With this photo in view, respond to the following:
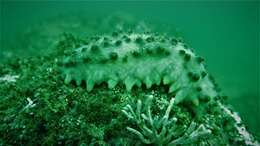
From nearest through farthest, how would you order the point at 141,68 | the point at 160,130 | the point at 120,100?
the point at 160,130, the point at 120,100, the point at 141,68

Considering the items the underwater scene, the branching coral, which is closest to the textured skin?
the underwater scene

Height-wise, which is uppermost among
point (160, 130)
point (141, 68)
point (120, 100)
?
point (141, 68)

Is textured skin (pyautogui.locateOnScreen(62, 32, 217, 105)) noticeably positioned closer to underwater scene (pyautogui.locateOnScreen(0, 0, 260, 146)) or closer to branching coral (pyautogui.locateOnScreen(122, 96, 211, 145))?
underwater scene (pyautogui.locateOnScreen(0, 0, 260, 146))

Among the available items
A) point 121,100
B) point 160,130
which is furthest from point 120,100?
point 160,130

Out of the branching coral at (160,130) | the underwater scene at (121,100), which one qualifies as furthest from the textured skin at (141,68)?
the branching coral at (160,130)

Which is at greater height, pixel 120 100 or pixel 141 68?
pixel 141 68

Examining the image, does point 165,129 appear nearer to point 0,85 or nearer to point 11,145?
point 11,145

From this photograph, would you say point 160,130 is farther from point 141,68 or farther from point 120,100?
point 141,68
